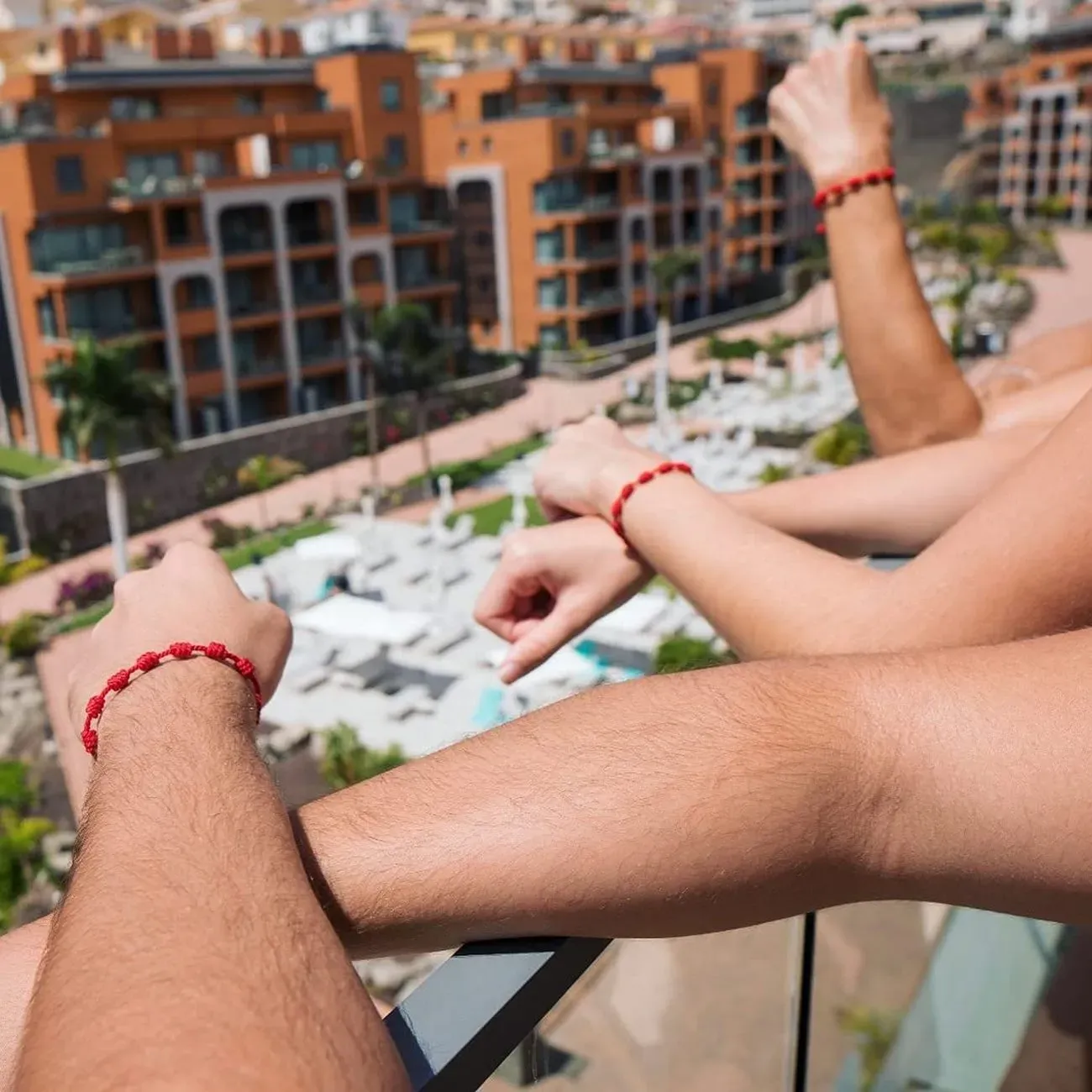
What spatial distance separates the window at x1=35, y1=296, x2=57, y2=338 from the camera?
2825 cm

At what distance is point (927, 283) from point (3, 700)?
125 ft

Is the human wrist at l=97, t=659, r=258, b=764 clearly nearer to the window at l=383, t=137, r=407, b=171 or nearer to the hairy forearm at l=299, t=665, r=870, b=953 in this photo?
the hairy forearm at l=299, t=665, r=870, b=953

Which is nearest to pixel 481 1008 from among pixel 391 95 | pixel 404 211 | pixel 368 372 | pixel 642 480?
pixel 642 480

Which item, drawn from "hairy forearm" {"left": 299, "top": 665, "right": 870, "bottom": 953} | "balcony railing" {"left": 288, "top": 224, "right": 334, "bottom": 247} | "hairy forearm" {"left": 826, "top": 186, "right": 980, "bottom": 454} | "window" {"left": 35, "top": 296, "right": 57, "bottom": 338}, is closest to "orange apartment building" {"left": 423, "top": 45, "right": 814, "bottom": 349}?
"balcony railing" {"left": 288, "top": 224, "right": 334, "bottom": 247}

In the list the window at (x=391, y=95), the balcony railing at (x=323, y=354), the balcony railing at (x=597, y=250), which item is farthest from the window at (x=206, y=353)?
the balcony railing at (x=597, y=250)

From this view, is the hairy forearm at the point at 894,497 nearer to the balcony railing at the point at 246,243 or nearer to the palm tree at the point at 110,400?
the palm tree at the point at 110,400

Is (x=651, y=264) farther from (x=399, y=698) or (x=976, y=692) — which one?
(x=976, y=692)

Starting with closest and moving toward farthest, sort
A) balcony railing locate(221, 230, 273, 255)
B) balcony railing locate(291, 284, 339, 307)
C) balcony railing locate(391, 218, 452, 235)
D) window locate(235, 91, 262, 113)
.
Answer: balcony railing locate(221, 230, 273, 255)
balcony railing locate(291, 284, 339, 307)
window locate(235, 91, 262, 113)
balcony railing locate(391, 218, 452, 235)

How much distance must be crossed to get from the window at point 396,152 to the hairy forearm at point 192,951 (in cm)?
3529

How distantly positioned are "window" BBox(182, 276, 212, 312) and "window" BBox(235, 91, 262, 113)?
6185 mm

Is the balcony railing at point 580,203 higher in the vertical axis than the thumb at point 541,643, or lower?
higher

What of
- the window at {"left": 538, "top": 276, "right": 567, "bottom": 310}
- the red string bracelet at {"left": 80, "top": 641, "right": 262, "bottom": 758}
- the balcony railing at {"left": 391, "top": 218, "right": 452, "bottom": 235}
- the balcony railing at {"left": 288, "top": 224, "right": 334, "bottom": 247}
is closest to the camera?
the red string bracelet at {"left": 80, "top": 641, "right": 262, "bottom": 758}

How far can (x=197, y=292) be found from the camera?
30.2 meters

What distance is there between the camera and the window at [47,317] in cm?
2825
